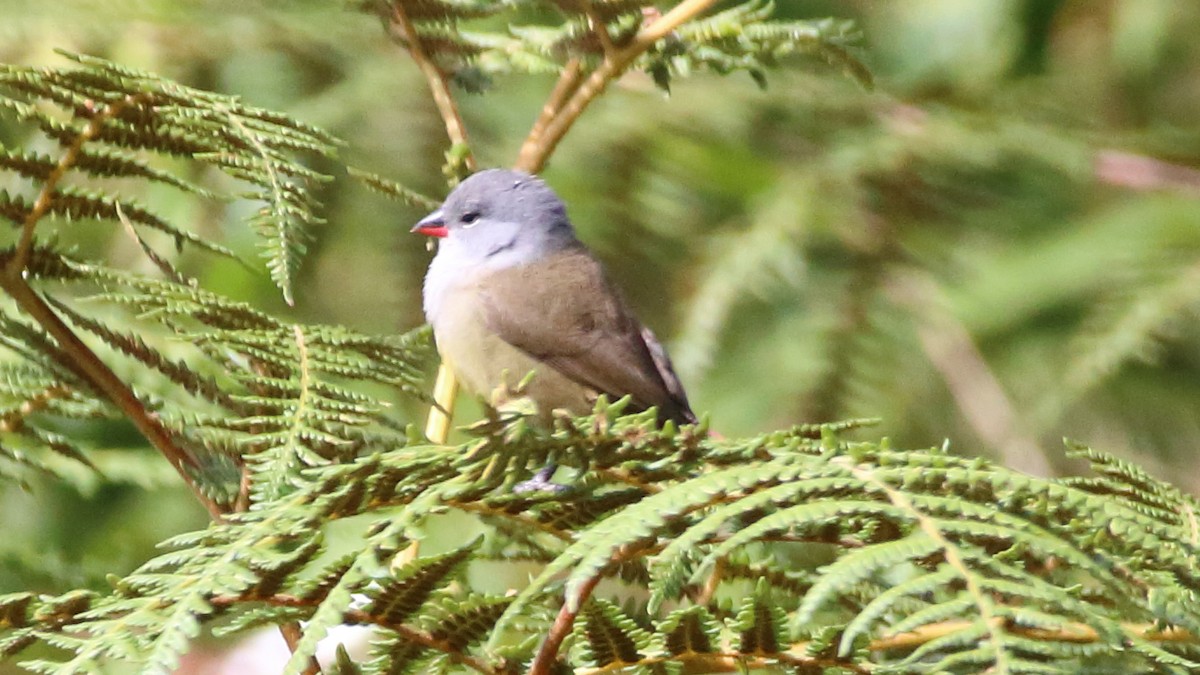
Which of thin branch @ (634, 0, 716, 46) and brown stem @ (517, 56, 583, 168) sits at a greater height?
thin branch @ (634, 0, 716, 46)

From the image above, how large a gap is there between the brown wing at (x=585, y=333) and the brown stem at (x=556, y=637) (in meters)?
1.14

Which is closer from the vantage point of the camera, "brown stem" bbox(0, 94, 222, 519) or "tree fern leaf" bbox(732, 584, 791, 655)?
"tree fern leaf" bbox(732, 584, 791, 655)

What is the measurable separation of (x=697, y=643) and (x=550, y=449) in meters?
0.19

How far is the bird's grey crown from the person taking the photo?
2666 millimetres

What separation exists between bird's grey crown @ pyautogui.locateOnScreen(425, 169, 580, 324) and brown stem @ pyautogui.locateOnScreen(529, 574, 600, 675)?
148 centimetres

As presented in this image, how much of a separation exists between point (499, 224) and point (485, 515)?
1.44 m

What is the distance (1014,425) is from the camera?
3398 millimetres

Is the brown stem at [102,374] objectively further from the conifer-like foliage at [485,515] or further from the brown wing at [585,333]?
the brown wing at [585,333]

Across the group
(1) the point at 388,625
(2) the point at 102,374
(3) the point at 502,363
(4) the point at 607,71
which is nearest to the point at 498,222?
(3) the point at 502,363

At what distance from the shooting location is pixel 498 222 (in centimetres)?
271

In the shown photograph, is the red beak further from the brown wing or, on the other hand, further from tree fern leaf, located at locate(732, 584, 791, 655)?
tree fern leaf, located at locate(732, 584, 791, 655)

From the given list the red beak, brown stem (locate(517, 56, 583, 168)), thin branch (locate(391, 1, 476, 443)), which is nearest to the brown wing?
the red beak

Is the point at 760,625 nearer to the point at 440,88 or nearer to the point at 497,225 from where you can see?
the point at 440,88

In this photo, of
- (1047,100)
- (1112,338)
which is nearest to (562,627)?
(1112,338)
